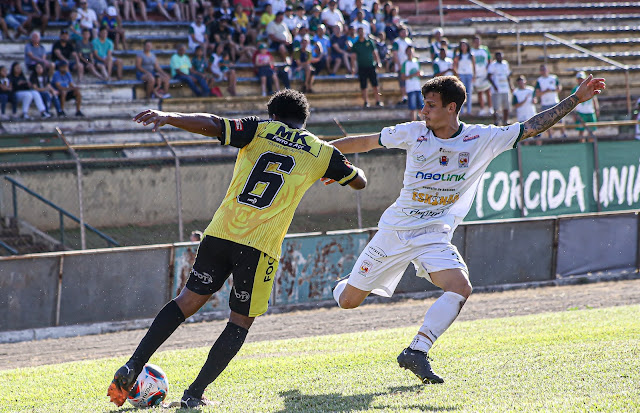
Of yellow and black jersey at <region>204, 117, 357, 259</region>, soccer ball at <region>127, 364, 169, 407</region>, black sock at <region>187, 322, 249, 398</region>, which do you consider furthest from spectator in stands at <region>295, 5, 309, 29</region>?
black sock at <region>187, 322, 249, 398</region>

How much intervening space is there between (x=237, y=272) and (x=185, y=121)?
108 centimetres

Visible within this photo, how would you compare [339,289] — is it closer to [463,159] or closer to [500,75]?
[463,159]

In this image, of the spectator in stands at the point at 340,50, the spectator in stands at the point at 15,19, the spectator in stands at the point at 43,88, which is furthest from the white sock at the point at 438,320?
the spectator in stands at the point at 340,50

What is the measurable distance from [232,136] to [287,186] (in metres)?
0.51

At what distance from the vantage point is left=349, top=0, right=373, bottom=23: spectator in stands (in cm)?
2272

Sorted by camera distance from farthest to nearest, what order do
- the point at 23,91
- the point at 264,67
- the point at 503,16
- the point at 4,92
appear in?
the point at 503,16
the point at 264,67
the point at 23,91
the point at 4,92

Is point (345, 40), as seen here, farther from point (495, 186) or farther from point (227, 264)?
point (227, 264)

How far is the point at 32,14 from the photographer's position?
1978 centimetres

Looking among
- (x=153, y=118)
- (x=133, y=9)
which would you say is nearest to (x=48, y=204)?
(x=133, y=9)

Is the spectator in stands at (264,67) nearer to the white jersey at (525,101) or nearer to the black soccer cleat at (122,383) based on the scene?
the white jersey at (525,101)

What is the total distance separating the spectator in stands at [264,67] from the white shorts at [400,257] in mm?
14305

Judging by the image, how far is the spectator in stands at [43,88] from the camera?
17.8 metres

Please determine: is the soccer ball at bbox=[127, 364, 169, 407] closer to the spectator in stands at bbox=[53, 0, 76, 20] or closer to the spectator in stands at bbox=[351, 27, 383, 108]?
the spectator in stands at bbox=[351, 27, 383, 108]

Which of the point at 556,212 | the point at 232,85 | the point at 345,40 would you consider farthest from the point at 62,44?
the point at 556,212
